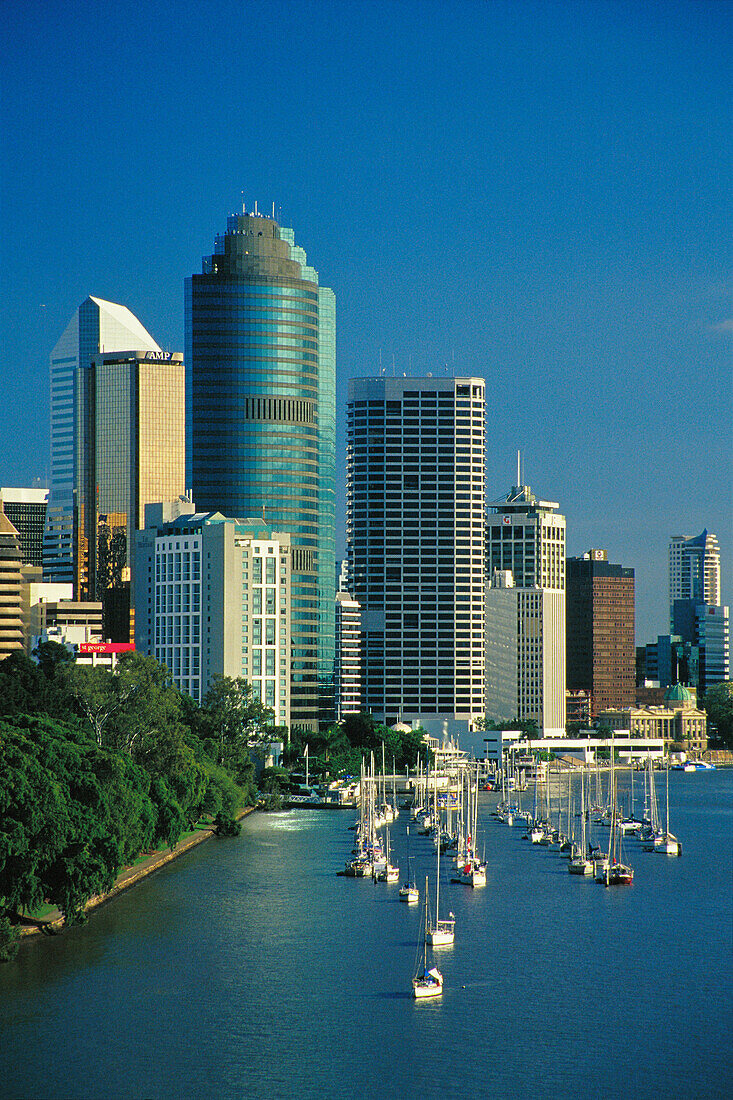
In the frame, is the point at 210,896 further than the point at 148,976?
Yes

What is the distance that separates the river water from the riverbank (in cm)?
119

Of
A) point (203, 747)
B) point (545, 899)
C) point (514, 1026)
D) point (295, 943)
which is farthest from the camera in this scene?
point (203, 747)

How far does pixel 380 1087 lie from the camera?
69.4 m

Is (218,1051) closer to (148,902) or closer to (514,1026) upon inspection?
(514,1026)

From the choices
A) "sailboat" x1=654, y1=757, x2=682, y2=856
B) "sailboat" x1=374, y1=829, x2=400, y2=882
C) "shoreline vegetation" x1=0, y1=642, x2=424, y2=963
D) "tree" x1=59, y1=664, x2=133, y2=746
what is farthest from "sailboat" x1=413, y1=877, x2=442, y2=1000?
"sailboat" x1=654, y1=757, x2=682, y2=856

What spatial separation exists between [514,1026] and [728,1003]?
1449cm

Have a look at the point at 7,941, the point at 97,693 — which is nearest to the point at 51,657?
the point at 97,693

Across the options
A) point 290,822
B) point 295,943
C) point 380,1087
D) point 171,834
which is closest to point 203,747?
point 290,822

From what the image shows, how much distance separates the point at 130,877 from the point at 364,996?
39918 millimetres

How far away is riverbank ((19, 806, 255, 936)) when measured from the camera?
315 feet

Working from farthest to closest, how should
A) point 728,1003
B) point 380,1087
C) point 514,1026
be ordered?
point 728,1003, point 514,1026, point 380,1087

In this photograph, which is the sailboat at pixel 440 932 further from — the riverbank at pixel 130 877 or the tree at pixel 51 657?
the tree at pixel 51 657

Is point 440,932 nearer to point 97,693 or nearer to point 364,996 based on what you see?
point 364,996

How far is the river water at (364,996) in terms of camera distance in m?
70.9
